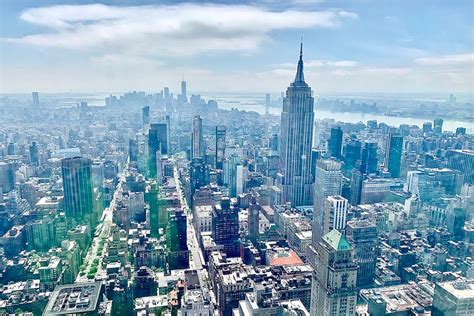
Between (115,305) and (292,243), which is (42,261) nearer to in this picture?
(115,305)

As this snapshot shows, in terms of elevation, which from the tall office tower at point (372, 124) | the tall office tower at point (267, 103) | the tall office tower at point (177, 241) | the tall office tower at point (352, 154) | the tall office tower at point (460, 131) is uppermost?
the tall office tower at point (267, 103)

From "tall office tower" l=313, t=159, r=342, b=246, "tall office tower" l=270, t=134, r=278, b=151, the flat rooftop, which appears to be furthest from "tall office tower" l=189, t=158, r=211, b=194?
the flat rooftop

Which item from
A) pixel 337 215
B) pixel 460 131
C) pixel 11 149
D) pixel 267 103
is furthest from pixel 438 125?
pixel 11 149

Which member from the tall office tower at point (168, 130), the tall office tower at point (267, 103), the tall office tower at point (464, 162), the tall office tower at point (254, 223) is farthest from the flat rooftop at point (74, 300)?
the tall office tower at point (168, 130)

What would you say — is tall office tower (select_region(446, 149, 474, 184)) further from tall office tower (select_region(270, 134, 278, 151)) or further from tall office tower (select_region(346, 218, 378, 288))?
tall office tower (select_region(270, 134, 278, 151))

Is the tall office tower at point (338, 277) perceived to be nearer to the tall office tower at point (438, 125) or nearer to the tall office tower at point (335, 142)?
the tall office tower at point (438, 125)

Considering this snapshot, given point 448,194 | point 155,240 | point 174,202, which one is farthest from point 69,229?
point 448,194

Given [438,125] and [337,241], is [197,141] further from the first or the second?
[337,241]
